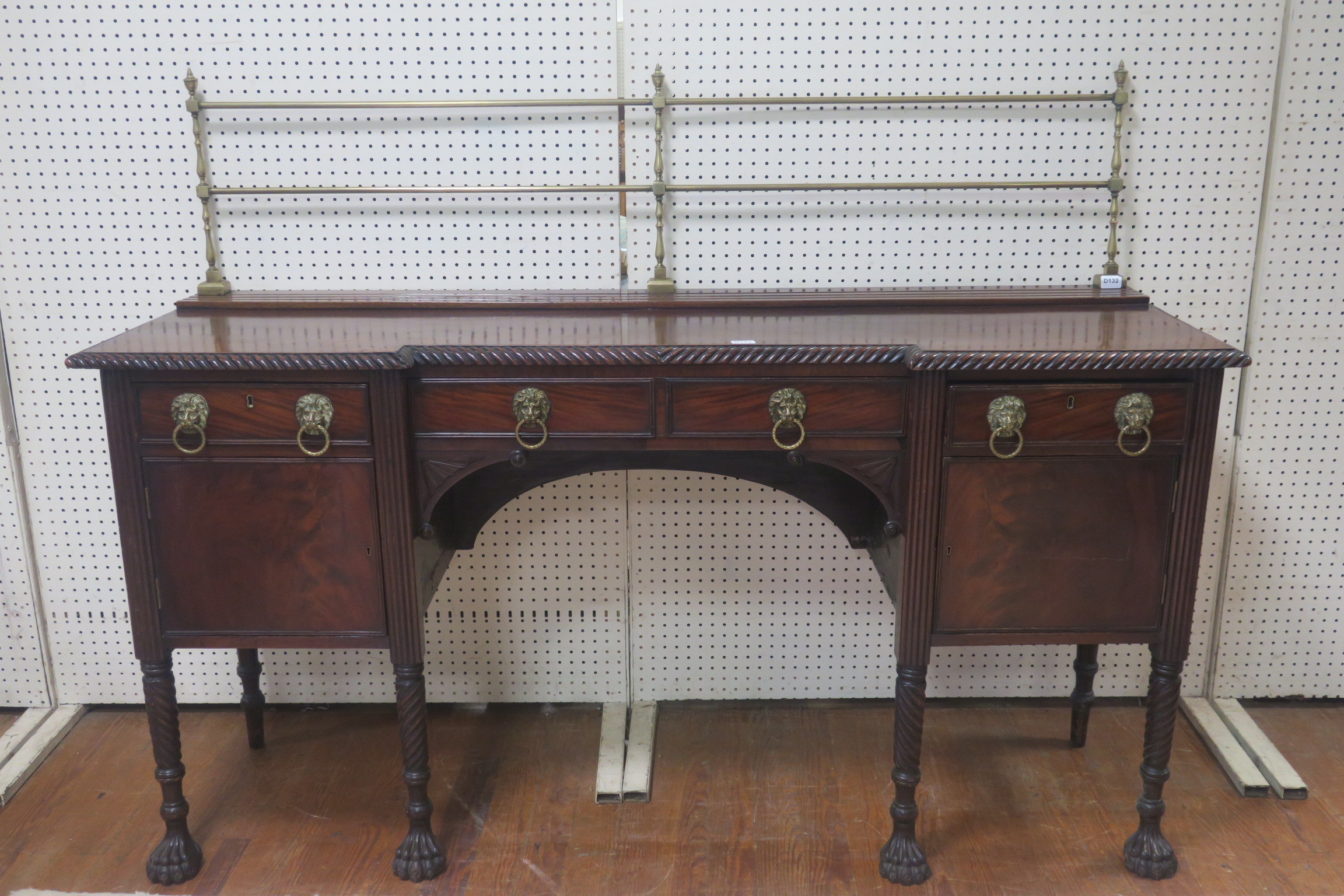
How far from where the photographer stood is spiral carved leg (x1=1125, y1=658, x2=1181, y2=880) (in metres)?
2.48

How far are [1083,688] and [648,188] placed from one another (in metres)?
1.70

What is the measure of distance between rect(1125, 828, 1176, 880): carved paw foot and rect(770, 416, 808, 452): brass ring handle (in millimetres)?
1189

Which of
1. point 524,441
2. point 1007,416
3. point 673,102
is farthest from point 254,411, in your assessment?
point 1007,416

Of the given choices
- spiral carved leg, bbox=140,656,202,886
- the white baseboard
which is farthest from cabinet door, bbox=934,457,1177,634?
the white baseboard

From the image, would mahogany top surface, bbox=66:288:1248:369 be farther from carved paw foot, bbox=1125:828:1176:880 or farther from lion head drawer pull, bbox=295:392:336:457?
carved paw foot, bbox=1125:828:1176:880

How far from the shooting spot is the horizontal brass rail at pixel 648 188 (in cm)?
279

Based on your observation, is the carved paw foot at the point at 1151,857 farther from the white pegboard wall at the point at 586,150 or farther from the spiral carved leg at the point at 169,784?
the spiral carved leg at the point at 169,784

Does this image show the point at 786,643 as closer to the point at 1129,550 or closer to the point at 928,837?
the point at 928,837

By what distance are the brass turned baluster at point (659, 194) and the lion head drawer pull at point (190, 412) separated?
42.4 inches

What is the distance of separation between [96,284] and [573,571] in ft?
4.66

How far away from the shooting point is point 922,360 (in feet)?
7.30

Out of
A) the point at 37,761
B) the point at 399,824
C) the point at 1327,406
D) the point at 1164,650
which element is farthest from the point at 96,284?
the point at 1327,406

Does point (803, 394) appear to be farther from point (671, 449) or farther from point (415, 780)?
point (415, 780)

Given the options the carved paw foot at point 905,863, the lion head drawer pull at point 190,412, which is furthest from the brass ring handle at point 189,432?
the carved paw foot at point 905,863
